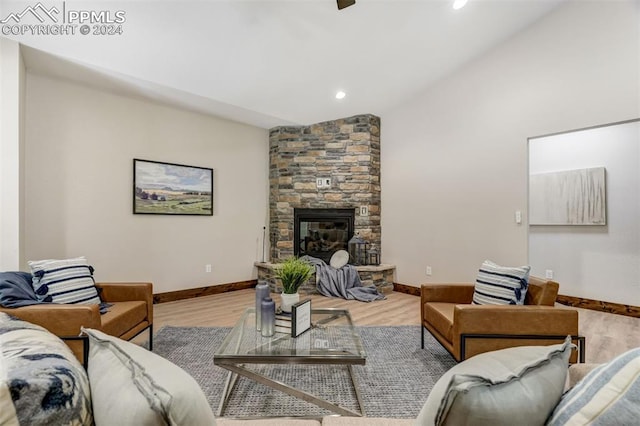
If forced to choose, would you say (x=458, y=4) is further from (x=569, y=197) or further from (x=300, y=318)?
(x=300, y=318)

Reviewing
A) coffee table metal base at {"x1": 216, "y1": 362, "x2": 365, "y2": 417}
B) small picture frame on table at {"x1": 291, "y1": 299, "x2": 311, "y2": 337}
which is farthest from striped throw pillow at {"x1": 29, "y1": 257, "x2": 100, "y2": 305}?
small picture frame on table at {"x1": 291, "y1": 299, "x2": 311, "y2": 337}

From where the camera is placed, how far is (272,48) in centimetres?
320

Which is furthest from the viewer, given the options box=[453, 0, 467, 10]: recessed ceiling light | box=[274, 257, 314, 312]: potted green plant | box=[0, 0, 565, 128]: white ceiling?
box=[453, 0, 467, 10]: recessed ceiling light

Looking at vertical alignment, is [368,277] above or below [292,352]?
below

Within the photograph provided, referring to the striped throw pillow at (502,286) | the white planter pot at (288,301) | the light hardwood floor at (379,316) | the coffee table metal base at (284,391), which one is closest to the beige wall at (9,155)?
the light hardwood floor at (379,316)

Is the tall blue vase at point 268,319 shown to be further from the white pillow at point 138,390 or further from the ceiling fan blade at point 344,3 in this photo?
the ceiling fan blade at point 344,3

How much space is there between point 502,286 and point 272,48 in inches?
119

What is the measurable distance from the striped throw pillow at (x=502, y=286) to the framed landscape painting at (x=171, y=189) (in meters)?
3.71

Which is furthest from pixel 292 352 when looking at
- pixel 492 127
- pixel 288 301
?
pixel 492 127

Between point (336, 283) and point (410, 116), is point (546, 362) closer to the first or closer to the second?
point (336, 283)

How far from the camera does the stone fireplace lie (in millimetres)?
4945

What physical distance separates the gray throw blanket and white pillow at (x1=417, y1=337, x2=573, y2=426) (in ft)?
11.8

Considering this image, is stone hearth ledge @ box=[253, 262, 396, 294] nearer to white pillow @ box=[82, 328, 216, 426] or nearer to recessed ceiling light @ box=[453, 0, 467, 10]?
recessed ceiling light @ box=[453, 0, 467, 10]

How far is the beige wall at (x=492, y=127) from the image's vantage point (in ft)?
10.3
